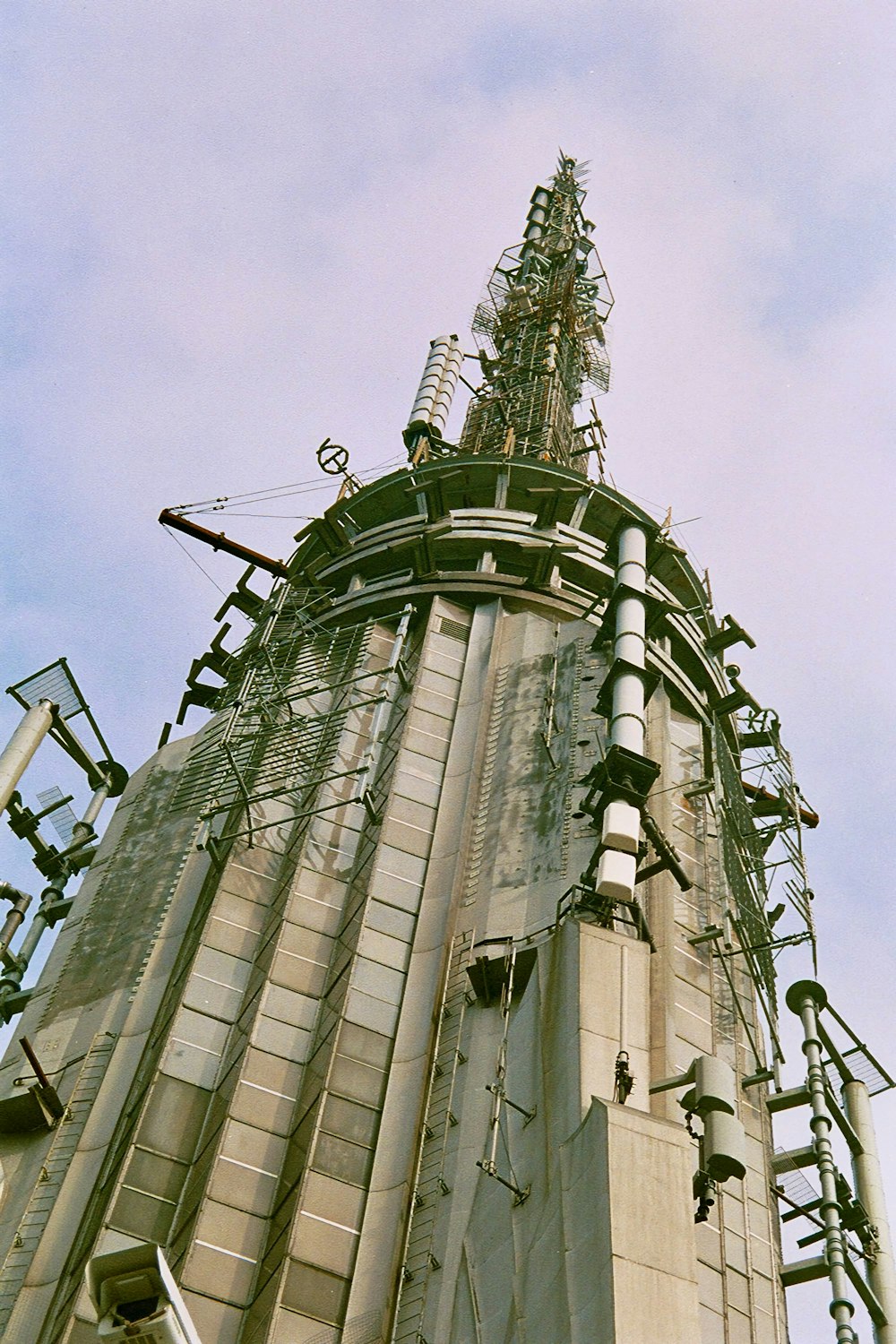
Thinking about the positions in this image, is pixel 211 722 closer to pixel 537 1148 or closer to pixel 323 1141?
pixel 323 1141

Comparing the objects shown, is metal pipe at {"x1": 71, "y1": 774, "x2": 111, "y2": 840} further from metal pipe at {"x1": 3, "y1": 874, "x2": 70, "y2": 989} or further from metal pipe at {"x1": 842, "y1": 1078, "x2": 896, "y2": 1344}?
metal pipe at {"x1": 842, "y1": 1078, "x2": 896, "y2": 1344}

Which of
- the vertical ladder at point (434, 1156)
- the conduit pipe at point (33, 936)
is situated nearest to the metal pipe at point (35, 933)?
the conduit pipe at point (33, 936)

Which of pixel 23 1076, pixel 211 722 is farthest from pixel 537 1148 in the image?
pixel 211 722

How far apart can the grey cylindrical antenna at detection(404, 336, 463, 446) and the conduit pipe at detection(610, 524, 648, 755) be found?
18321mm

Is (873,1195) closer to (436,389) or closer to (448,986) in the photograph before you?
(448,986)

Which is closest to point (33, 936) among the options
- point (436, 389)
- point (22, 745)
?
point (22, 745)

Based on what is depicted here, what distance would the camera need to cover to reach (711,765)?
2037 inches

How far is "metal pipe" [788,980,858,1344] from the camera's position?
38.1 meters

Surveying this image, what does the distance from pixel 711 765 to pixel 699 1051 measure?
1258 cm

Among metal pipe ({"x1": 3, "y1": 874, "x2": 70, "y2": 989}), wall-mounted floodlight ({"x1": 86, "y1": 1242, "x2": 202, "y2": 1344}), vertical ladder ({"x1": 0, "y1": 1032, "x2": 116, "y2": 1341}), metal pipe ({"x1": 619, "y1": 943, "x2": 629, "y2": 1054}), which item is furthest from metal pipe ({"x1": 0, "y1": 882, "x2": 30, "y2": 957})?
wall-mounted floodlight ({"x1": 86, "y1": 1242, "x2": 202, "y2": 1344})

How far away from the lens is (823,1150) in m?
42.6

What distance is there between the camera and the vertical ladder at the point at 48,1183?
33906 millimetres

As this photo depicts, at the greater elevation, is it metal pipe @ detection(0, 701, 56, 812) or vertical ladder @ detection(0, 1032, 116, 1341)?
metal pipe @ detection(0, 701, 56, 812)

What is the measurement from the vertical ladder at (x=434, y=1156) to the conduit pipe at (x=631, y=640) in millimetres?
6985
